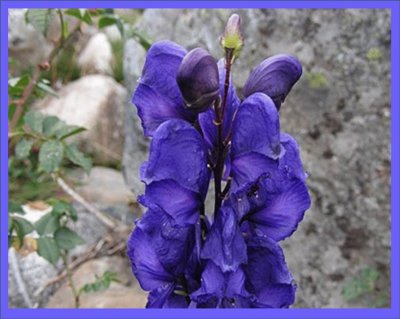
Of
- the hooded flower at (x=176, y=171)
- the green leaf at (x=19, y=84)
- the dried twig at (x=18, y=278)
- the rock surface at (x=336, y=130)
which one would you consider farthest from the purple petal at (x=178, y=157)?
the dried twig at (x=18, y=278)

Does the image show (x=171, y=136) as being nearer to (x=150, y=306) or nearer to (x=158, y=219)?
(x=158, y=219)

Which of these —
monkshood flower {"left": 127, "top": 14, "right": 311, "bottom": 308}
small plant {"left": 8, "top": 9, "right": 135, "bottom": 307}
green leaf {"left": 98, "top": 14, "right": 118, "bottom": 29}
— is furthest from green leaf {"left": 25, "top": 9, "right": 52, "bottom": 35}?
monkshood flower {"left": 127, "top": 14, "right": 311, "bottom": 308}

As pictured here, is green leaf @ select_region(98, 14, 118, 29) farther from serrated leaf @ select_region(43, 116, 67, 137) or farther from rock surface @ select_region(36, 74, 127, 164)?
rock surface @ select_region(36, 74, 127, 164)

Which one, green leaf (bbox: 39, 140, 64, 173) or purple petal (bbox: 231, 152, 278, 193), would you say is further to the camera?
green leaf (bbox: 39, 140, 64, 173)

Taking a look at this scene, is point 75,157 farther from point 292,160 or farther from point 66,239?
point 292,160

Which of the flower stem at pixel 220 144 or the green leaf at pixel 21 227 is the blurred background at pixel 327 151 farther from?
the flower stem at pixel 220 144

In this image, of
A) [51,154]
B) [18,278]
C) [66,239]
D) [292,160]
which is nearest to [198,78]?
[292,160]

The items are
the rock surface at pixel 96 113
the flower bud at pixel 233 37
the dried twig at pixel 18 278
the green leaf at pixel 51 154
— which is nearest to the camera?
the flower bud at pixel 233 37
